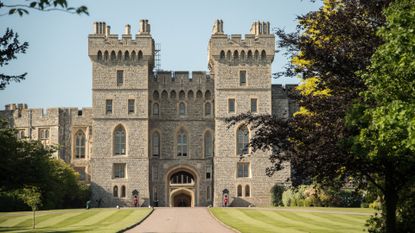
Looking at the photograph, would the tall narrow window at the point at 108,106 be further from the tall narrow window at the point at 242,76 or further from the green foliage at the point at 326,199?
the green foliage at the point at 326,199

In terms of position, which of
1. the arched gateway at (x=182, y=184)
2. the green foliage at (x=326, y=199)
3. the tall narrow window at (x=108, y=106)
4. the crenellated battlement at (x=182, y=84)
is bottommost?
the green foliage at (x=326, y=199)

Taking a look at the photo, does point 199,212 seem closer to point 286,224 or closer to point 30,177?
point 286,224

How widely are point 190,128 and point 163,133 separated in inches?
95.6

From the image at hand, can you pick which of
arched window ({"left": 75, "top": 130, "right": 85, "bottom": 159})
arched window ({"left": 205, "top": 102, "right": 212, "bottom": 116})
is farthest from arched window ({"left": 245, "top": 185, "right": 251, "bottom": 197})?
arched window ({"left": 75, "top": 130, "right": 85, "bottom": 159})

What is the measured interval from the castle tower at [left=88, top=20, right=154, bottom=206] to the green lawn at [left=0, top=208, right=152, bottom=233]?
11786mm

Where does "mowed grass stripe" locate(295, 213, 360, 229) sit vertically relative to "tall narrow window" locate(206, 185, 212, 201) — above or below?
below

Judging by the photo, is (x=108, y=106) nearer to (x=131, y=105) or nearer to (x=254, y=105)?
(x=131, y=105)

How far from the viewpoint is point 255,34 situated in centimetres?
5925

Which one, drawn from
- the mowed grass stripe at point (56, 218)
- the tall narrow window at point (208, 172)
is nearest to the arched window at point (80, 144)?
the tall narrow window at point (208, 172)

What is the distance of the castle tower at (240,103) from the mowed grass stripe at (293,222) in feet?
43.9

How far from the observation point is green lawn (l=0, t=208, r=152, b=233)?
1283 inches

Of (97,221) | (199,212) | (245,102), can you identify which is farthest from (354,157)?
(245,102)

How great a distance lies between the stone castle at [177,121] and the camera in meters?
56.7

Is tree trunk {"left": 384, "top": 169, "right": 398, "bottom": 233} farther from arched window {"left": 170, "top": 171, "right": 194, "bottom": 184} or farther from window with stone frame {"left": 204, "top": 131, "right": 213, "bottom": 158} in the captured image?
arched window {"left": 170, "top": 171, "right": 194, "bottom": 184}
